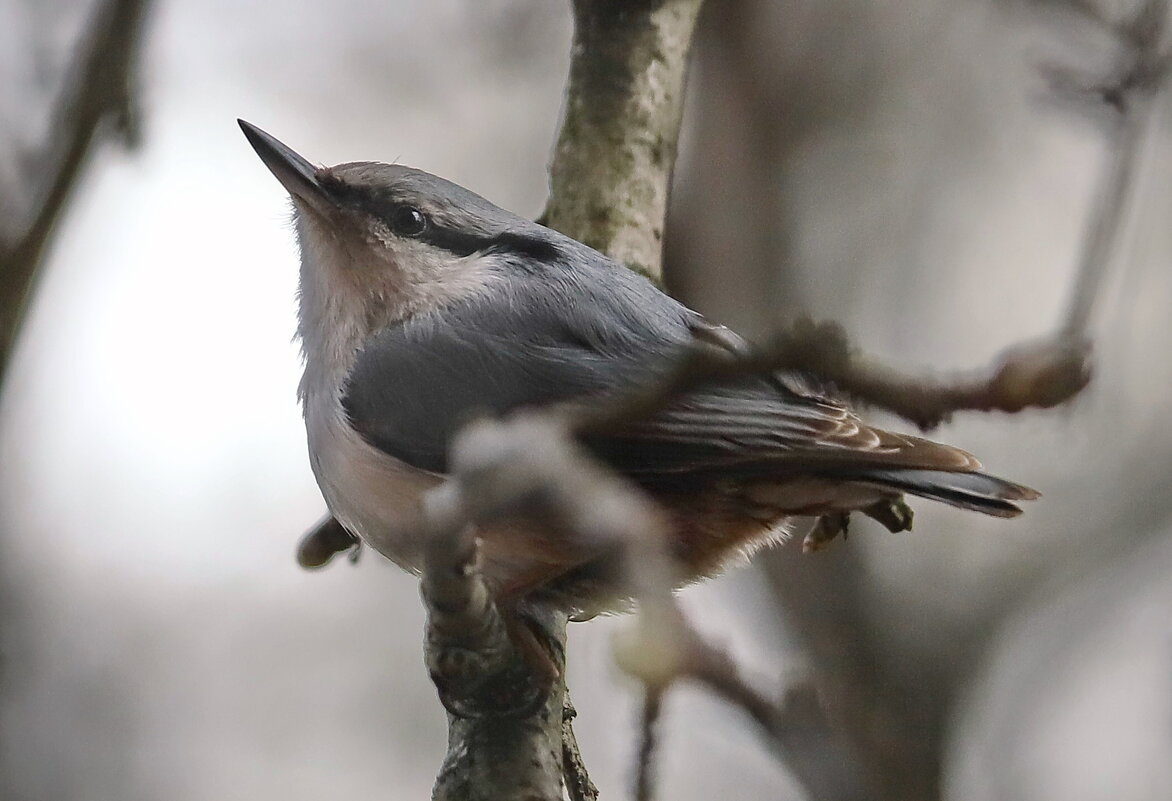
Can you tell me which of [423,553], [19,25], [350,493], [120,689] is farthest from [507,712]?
[120,689]

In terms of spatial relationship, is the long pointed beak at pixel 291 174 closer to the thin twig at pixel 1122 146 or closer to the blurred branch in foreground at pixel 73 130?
the blurred branch in foreground at pixel 73 130

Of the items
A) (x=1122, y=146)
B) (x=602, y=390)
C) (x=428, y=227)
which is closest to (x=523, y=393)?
(x=602, y=390)

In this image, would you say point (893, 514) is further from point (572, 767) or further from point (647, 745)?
point (647, 745)

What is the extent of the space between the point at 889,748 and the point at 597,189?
5.26 feet

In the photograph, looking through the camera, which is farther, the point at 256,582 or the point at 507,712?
the point at 256,582

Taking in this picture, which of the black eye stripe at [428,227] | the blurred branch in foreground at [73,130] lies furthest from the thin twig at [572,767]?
the blurred branch in foreground at [73,130]

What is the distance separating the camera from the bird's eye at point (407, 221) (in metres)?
2.34

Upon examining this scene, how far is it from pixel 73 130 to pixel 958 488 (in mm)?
1371

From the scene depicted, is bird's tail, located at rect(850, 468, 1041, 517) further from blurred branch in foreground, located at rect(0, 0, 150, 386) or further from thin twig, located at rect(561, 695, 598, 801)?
blurred branch in foreground, located at rect(0, 0, 150, 386)

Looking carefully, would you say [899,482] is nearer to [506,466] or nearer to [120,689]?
[506,466]

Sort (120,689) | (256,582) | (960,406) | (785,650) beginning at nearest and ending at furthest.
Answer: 1. (960,406)
2. (785,650)
3. (120,689)
4. (256,582)

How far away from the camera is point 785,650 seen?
3.24 meters

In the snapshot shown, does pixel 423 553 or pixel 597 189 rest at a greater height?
pixel 597 189

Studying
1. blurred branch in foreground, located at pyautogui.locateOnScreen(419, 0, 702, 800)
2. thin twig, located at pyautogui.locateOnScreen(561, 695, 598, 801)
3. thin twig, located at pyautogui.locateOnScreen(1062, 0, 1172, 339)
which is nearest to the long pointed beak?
blurred branch in foreground, located at pyautogui.locateOnScreen(419, 0, 702, 800)
